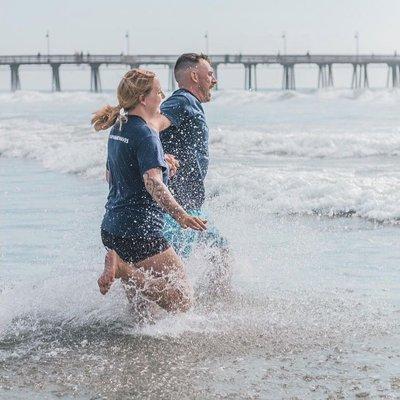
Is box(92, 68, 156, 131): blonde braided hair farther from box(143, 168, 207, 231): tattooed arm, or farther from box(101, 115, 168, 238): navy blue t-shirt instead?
box(143, 168, 207, 231): tattooed arm

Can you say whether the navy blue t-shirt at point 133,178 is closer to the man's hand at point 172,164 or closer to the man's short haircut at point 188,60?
the man's hand at point 172,164

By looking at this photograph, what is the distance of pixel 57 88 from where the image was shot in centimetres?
9656

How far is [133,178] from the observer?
5.48 m

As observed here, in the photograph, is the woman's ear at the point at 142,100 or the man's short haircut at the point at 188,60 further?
the man's short haircut at the point at 188,60

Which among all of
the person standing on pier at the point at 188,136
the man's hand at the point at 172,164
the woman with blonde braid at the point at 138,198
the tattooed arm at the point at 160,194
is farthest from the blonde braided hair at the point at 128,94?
the person standing on pier at the point at 188,136

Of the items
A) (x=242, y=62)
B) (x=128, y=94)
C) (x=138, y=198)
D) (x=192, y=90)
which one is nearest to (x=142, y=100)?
(x=128, y=94)

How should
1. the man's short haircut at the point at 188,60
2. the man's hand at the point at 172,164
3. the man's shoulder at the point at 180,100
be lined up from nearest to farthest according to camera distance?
the man's hand at the point at 172,164
the man's shoulder at the point at 180,100
the man's short haircut at the point at 188,60

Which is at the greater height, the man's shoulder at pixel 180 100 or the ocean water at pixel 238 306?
the man's shoulder at pixel 180 100

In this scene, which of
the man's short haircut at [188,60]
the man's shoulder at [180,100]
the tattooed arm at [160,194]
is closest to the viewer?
the tattooed arm at [160,194]

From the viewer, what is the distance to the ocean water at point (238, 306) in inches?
196

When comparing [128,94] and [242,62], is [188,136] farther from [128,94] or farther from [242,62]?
[242,62]

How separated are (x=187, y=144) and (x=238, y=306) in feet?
3.83

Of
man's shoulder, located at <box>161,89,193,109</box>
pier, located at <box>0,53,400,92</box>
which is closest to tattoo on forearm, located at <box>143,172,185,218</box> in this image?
man's shoulder, located at <box>161,89,193,109</box>

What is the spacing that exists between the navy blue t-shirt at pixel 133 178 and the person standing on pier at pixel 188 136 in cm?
57
